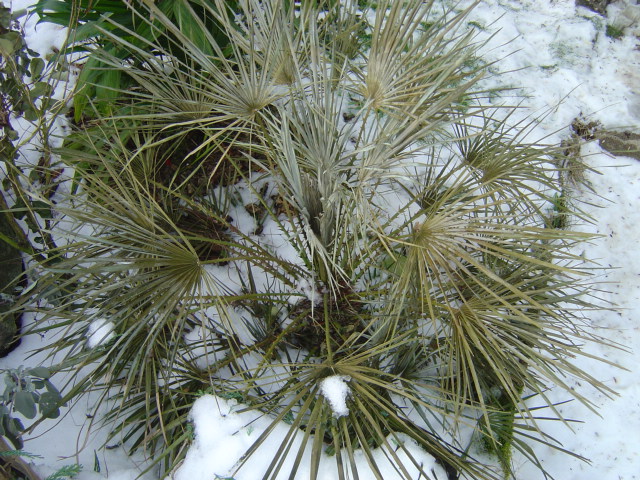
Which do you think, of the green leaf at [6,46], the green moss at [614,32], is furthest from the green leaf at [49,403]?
the green moss at [614,32]

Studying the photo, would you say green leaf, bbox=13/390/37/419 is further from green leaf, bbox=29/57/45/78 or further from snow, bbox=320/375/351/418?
green leaf, bbox=29/57/45/78

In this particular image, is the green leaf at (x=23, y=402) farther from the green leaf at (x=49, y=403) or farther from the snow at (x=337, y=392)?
the snow at (x=337, y=392)

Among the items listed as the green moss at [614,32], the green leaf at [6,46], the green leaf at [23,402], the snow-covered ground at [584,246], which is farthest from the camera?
the green moss at [614,32]

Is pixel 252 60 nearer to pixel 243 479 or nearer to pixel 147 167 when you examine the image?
pixel 147 167

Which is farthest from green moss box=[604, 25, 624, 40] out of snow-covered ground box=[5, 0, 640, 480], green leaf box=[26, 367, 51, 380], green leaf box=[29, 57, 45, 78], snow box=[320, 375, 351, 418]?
green leaf box=[26, 367, 51, 380]

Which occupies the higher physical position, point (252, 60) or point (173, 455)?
point (252, 60)

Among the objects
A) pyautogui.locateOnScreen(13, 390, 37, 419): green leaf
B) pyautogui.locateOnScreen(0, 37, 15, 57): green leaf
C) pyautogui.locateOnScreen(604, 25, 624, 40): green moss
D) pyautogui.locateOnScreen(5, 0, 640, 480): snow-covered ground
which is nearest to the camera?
pyautogui.locateOnScreen(13, 390, 37, 419): green leaf

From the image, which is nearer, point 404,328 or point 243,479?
point 243,479

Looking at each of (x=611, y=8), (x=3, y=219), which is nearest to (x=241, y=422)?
(x=3, y=219)
